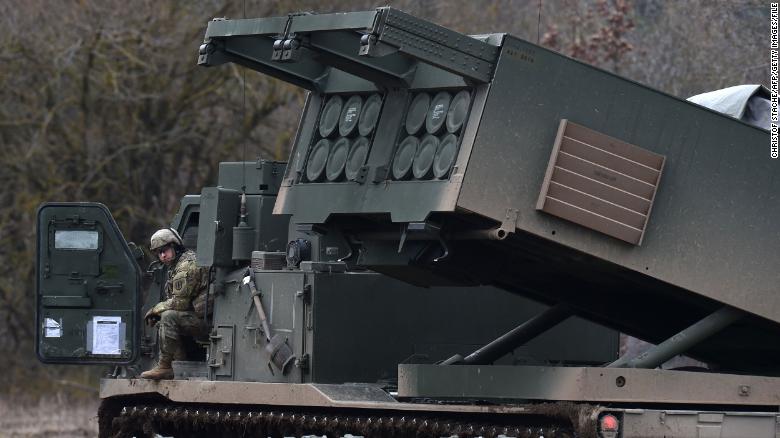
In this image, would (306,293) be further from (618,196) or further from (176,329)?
(618,196)

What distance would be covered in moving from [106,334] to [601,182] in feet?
14.1

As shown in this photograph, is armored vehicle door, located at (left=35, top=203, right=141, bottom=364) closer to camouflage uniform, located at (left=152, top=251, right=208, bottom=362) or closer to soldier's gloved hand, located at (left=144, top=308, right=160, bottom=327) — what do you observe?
soldier's gloved hand, located at (left=144, top=308, right=160, bottom=327)

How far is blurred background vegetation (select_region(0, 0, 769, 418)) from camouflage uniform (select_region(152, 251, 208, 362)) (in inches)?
416

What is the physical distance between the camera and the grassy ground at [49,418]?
19.8 m

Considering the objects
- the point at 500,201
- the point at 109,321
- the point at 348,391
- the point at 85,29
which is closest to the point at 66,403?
the point at 85,29

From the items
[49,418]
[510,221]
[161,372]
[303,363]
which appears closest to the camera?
[510,221]

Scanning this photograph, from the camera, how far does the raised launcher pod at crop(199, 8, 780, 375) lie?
995 centimetres

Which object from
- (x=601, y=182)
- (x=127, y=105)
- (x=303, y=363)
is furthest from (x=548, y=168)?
(x=127, y=105)

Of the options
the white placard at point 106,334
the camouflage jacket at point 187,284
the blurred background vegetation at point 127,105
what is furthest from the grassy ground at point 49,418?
the camouflage jacket at point 187,284

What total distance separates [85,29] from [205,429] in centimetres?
1192

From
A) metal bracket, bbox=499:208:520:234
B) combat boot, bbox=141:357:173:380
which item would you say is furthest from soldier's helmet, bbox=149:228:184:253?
metal bracket, bbox=499:208:520:234

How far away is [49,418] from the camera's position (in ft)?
71.5

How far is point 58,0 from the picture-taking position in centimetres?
2384

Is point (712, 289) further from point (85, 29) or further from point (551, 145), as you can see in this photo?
point (85, 29)
